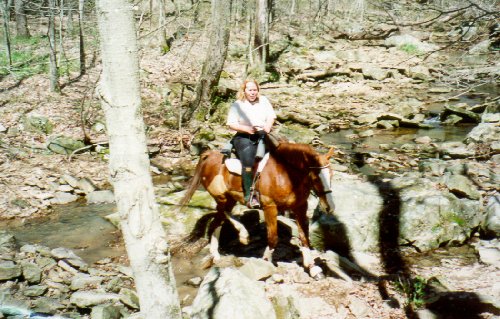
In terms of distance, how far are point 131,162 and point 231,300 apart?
2.76 meters

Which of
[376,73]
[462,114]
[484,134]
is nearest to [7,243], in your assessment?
[484,134]

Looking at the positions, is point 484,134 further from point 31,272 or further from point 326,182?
point 31,272

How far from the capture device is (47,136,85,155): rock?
1244 centimetres

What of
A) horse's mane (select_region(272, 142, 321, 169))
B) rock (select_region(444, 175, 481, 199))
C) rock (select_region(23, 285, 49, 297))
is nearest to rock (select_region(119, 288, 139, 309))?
rock (select_region(23, 285, 49, 297))

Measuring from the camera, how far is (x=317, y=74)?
2303 cm

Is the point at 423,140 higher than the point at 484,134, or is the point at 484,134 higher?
the point at 484,134

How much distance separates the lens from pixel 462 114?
1680 cm

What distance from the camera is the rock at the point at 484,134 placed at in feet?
43.0

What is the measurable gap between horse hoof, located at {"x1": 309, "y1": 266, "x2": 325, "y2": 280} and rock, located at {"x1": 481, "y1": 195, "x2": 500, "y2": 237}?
3.50 meters

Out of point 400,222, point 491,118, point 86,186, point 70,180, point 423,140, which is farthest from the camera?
point 491,118

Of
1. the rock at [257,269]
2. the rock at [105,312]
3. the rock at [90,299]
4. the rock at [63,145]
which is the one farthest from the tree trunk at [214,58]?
the rock at [105,312]

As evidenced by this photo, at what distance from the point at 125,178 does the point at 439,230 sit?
6518 millimetres

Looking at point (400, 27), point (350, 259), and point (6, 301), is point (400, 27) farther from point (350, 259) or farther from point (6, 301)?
point (6, 301)

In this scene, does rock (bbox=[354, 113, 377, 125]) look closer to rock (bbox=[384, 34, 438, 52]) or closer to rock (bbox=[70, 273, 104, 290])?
rock (bbox=[384, 34, 438, 52])
